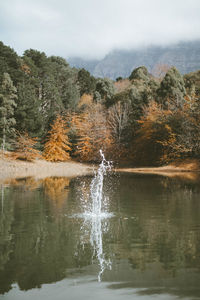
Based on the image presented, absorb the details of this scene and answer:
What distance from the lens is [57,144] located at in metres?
40.9

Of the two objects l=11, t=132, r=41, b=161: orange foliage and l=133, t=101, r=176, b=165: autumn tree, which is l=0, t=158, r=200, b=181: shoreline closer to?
l=11, t=132, r=41, b=161: orange foliage

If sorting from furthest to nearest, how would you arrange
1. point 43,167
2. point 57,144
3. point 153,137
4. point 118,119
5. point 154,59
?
1. point 154,59
2. point 118,119
3. point 57,144
4. point 153,137
5. point 43,167

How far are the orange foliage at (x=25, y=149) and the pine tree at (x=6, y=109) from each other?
133 cm

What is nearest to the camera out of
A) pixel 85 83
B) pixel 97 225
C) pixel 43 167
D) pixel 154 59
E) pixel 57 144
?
pixel 97 225

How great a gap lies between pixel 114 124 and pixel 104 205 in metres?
30.8

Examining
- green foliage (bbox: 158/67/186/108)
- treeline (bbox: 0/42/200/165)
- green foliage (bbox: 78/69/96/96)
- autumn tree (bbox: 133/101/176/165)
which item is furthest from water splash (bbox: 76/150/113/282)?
green foliage (bbox: 78/69/96/96)

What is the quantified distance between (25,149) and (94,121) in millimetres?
10198

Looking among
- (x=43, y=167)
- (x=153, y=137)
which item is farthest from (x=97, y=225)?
(x=153, y=137)

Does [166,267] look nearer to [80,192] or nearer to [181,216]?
[181,216]

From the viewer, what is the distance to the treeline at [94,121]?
35.9 metres

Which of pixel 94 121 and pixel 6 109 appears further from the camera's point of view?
pixel 94 121

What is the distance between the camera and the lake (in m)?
5.09

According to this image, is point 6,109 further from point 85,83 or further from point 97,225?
point 85,83

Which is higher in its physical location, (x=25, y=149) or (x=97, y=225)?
(x=25, y=149)
